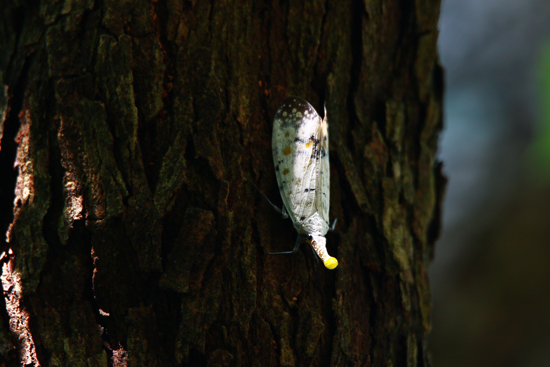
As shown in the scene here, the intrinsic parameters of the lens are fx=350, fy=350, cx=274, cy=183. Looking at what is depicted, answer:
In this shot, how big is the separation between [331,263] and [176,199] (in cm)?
61

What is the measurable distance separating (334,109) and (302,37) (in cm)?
32

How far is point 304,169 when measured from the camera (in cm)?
164

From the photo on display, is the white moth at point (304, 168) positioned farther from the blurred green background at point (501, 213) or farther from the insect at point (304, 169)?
the blurred green background at point (501, 213)

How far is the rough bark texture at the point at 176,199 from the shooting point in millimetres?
1139

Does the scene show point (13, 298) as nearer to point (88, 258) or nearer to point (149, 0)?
point (88, 258)

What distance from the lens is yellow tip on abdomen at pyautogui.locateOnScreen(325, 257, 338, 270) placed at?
1.31m

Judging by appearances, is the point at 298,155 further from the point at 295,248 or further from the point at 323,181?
the point at 295,248

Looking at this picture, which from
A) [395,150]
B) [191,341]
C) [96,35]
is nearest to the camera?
[191,341]

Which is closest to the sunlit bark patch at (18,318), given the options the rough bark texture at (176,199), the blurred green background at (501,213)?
the rough bark texture at (176,199)

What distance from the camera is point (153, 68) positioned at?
4.03 feet

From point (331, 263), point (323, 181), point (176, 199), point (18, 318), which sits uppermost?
point (323, 181)

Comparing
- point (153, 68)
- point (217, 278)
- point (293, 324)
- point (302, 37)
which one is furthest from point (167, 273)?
point (302, 37)

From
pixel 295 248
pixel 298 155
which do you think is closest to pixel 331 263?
pixel 295 248

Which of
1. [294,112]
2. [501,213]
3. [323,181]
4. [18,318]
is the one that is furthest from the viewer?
[501,213]
